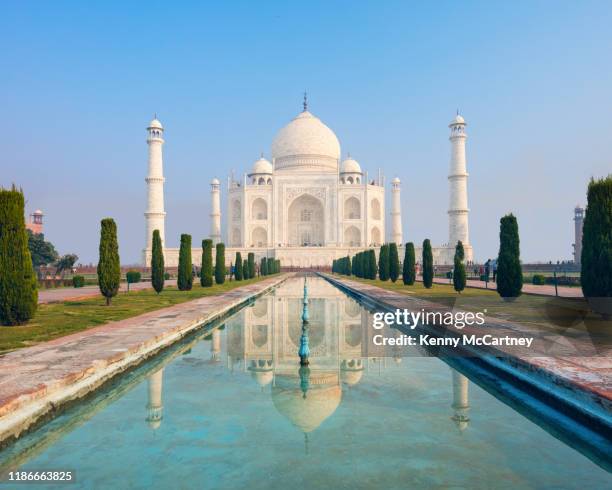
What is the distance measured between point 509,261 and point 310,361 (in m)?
7.48

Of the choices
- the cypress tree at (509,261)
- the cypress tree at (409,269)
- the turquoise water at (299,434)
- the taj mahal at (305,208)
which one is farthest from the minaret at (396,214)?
the turquoise water at (299,434)

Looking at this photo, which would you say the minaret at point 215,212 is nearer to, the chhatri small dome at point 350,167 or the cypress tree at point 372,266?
the chhatri small dome at point 350,167

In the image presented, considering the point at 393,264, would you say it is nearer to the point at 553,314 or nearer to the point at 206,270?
the point at 206,270

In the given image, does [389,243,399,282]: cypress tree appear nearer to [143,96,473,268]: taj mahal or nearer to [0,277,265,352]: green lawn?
[0,277,265,352]: green lawn

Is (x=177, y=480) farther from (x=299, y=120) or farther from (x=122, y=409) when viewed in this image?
(x=299, y=120)

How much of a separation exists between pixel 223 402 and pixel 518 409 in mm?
2223

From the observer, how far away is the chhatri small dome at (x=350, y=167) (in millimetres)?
49281

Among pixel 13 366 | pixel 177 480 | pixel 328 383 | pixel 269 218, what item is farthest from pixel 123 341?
pixel 269 218

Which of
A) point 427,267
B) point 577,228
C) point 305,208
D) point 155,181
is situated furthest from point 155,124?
point 577,228

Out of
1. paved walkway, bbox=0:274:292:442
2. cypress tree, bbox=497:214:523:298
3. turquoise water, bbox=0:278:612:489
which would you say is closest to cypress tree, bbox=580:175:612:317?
cypress tree, bbox=497:214:523:298

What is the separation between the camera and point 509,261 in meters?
11.2

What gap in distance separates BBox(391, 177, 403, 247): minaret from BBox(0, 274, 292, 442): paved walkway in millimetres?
40865

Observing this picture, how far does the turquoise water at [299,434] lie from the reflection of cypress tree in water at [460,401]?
0.02 m

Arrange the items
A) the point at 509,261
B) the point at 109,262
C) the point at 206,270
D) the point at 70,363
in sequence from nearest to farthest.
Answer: the point at 70,363, the point at 109,262, the point at 509,261, the point at 206,270
